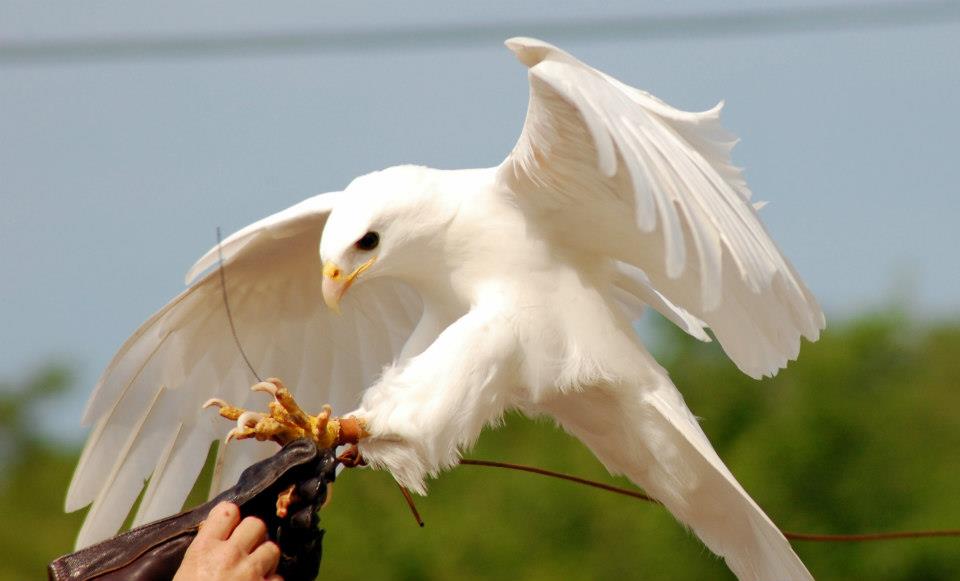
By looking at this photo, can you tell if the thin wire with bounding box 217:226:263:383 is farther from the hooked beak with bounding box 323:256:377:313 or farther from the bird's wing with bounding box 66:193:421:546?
the hooked beak with bounding box 323:256:377:313

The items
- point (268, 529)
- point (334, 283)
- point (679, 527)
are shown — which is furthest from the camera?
point (679, 527)

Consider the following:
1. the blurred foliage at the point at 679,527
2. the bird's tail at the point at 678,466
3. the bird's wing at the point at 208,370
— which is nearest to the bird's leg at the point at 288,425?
the bird's tail at the point at 678,466

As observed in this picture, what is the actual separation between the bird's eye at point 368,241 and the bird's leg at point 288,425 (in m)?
0.40

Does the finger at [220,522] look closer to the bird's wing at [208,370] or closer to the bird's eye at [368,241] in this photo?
the bird's eye at [368,241]

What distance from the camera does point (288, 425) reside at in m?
3.16

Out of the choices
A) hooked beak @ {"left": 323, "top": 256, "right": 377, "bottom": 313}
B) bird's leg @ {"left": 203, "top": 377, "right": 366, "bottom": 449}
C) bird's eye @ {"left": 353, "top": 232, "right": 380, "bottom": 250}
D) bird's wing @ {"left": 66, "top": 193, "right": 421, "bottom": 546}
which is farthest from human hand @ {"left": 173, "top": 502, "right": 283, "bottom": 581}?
bird's wing @ {"left": 66, "top": 193, "right": 421, "bottom": 546}

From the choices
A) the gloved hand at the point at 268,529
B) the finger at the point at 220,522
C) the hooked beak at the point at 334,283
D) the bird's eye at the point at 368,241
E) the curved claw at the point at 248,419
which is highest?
the bird's eye at the point at 368,241

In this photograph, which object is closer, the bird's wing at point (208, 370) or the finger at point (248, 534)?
the finger at point (248, 534)

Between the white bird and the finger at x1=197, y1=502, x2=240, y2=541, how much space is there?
1.42 feet

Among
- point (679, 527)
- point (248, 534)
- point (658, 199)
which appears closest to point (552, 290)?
point (658, 199)

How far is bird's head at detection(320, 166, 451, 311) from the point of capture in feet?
11.0

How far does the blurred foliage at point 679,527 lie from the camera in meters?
13.5

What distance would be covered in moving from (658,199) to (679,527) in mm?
9978

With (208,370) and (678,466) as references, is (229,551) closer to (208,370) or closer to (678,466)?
(678,466)
